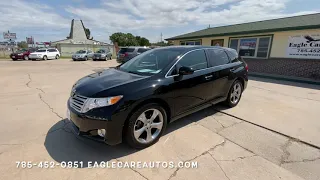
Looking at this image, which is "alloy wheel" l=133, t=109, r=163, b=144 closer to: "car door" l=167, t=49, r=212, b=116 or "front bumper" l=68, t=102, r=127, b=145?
"front bumper" l=68, t=102, r=127, b=145

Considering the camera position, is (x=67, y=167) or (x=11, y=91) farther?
(x=11, y=91)

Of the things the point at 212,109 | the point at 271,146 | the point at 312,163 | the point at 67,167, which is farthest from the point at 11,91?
the point at 312,163

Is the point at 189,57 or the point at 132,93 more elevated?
the point at 189,57

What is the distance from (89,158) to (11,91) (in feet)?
18.0

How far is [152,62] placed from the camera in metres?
3.53

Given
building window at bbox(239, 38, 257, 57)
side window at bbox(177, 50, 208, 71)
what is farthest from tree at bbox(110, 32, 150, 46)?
side window at bbox(177, 50, 208, 71)

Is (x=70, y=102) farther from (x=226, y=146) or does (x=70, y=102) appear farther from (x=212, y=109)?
(x=212, y=109)

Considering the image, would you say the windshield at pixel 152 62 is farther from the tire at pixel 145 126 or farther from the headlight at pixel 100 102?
the headlight at pixel 100 102

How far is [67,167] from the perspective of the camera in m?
2.38

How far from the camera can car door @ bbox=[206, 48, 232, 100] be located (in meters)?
3.87

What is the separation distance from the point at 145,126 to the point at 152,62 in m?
1.35

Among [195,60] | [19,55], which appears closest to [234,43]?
[195,60]

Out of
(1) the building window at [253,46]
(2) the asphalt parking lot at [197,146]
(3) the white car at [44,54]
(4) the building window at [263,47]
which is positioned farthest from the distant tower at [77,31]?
(2) the asphalt parking lot at [197,146]

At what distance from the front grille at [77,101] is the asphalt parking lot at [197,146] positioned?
67 cm
